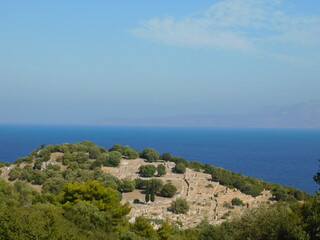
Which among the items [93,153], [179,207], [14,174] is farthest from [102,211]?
[93,153]

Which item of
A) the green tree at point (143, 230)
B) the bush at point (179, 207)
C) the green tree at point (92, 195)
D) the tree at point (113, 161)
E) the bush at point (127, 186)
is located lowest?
the bush at point (179, 207)

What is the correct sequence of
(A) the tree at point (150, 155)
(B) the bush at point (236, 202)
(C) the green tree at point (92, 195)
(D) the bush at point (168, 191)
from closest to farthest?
(C) the green tree at point (92, 195), (B) the bush at point (236, 202), (D) the bush at point (168, 191), (A) the tree at point (150, 155)

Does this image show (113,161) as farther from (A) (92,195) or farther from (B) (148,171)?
(A) (92,195)

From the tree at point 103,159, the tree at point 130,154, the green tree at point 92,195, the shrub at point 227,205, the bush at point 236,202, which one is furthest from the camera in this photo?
the tree at point 130,154

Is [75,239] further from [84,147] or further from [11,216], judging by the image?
[84,147]

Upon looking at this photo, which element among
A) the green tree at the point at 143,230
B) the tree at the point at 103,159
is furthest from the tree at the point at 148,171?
the green tree at the point at 143,230

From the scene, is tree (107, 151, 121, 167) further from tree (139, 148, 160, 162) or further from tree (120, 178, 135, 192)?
tree (120, 178, 135, 192)

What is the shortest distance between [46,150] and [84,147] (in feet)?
22.1

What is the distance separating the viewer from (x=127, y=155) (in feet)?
222


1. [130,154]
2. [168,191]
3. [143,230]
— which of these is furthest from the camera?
[130,154]

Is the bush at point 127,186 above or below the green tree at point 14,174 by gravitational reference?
below

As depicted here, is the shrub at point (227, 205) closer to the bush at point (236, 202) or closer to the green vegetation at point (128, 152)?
the bush at point (236, 202)

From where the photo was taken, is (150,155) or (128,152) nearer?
(150,155)

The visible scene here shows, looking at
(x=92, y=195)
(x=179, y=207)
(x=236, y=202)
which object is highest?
(x=92, y=195)
